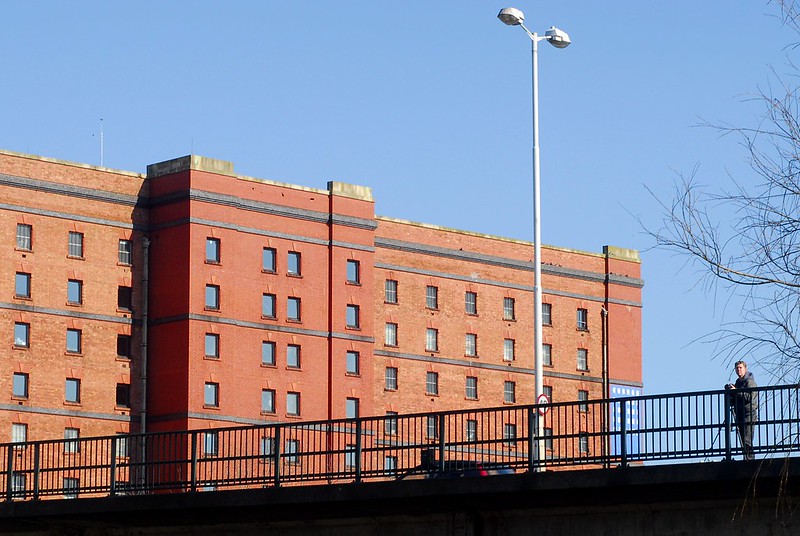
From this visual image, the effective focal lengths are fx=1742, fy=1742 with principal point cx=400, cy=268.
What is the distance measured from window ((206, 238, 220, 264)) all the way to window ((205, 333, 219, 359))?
12.2 ft

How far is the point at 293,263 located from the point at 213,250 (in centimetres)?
537

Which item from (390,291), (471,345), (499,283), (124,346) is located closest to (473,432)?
(390,291)

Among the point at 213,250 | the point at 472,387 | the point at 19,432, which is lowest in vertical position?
the point at 19,432

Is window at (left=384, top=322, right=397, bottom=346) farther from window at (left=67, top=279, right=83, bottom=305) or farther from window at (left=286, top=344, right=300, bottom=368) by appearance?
window at (left=67, top=279, right=83, bottom=305)

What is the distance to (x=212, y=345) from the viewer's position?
8688cm

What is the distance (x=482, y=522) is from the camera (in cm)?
2575

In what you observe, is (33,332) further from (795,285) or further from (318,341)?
(795,285)

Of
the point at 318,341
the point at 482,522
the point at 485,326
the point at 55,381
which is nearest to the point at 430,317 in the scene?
the point at 485,326

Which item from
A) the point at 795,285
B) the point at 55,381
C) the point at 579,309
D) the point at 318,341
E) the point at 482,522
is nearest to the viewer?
the point at 795,285

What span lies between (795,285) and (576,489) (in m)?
7.62

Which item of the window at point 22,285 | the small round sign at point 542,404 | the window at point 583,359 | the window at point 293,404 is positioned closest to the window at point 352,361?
the window at point 293,404

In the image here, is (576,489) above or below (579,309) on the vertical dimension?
below

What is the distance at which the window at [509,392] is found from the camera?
104750 millimetres

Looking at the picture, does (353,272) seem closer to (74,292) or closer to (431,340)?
(431,340)
